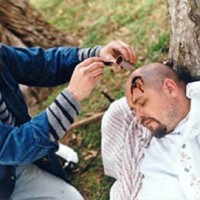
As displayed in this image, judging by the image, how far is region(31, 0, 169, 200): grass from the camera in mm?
4047

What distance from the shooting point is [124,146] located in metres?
3.27

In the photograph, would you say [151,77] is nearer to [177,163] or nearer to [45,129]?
[177,163]

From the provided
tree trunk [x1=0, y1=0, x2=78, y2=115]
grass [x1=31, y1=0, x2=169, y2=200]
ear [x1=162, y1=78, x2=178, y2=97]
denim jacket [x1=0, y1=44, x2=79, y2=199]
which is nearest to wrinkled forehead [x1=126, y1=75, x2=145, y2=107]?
ear [x1=162, y1=78, x2=178, y2=97]

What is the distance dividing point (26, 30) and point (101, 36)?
0.66m

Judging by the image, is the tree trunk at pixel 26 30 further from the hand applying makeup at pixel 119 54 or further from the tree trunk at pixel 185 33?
the tree trunk at pixel 185 33

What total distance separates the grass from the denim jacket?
24.9 inches

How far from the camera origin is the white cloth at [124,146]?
3121 millimetres

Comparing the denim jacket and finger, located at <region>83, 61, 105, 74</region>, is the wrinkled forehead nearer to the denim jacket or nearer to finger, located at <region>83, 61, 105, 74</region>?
finger, located at <region>83, 61, 105, 74</region>

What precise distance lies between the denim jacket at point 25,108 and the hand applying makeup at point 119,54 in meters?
0.21

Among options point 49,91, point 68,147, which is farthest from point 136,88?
point 49,91

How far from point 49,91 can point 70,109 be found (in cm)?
222

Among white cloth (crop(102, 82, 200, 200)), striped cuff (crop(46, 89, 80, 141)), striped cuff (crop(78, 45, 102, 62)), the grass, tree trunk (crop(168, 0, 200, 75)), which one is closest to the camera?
striped cuff (crop(46, 89, 80, 141))

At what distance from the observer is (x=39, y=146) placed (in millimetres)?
2746

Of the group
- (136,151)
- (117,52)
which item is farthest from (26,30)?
(136,151)
